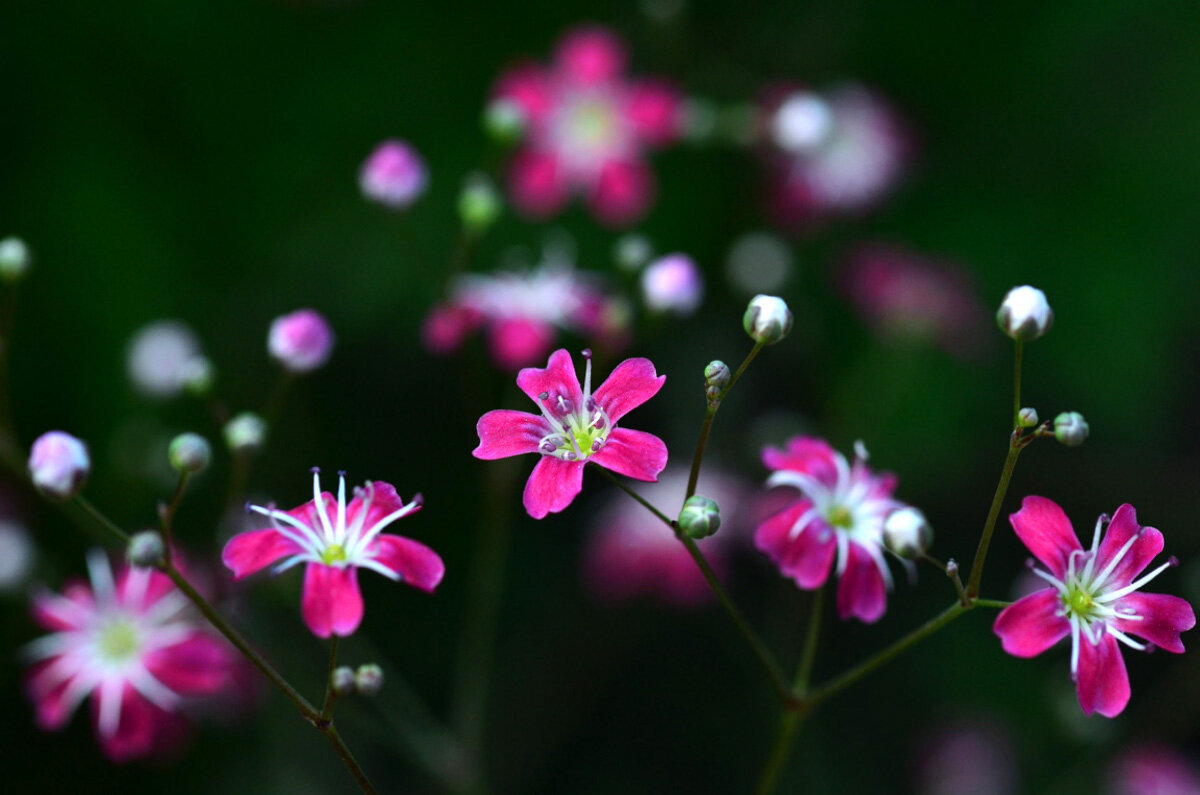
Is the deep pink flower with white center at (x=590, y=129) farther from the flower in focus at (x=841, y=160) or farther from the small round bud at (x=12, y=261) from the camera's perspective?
the small round bud at (x=12, y=261)

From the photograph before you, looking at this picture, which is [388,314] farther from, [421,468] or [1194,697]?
[1194,697]

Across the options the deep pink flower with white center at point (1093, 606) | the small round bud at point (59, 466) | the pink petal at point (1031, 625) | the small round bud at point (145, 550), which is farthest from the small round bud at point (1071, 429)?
the small round bud at point (59, 466)

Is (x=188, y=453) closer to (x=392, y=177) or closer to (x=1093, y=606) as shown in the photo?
(x=392, y=177)

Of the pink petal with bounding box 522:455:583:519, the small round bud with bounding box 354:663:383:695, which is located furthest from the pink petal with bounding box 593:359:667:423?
the small round bud with bounding box 354:663:383:695

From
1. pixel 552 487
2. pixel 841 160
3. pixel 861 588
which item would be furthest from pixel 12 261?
pixel 841 160

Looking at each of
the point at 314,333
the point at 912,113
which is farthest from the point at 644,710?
the point at 912,113
